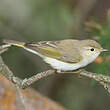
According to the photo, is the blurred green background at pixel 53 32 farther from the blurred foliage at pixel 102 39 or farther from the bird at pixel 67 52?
the bird at pixel 67 52

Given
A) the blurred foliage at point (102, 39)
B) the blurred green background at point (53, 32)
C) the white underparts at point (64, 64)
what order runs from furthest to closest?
the blurred green background at point (53, 32)
the blurred foliage at point (102, 39)
the white underparts at point (64, 64)

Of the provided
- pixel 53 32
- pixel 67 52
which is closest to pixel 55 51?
pixel 67 52

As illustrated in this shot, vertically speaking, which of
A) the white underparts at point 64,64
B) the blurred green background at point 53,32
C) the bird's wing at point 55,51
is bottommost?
the blurred green background at point 53,32

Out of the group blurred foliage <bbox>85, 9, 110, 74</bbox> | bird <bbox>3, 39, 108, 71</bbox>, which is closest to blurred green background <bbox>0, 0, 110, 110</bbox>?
blurred foliage <bbox>85, 9, 110, 74</bbox>

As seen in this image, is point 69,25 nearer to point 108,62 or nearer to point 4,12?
point 4,12

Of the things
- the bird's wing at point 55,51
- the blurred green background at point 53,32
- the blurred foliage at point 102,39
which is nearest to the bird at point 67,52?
the bird's wing at point 55,51

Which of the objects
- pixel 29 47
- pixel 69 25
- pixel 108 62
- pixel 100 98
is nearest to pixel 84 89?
pixel 100 98

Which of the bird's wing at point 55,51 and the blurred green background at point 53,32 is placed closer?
the bird's wing at point 55,51
